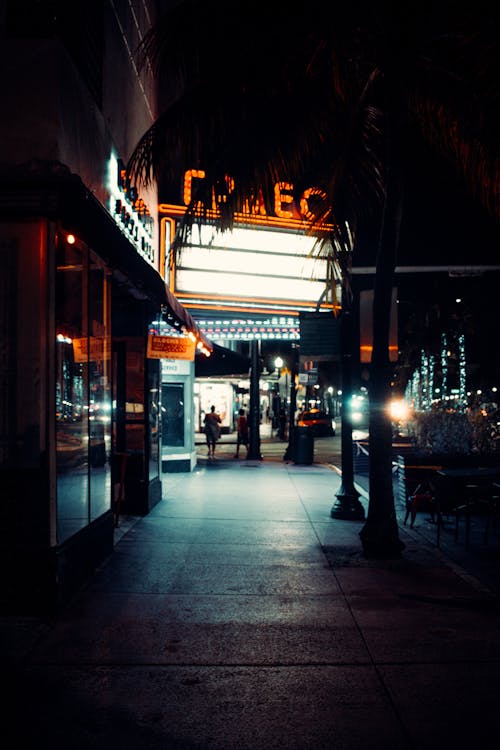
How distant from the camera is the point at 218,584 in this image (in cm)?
728

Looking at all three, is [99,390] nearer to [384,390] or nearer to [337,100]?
[384,390]

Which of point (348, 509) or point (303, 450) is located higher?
point (303, 450)

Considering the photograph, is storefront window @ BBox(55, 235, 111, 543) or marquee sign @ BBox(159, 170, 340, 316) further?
marquee sign @ BBox(159, 170, 340, 316)

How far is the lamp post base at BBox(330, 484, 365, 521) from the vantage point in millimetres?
11461

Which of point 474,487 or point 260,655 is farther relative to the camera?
point 474,487

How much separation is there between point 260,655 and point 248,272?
11915 millimetres

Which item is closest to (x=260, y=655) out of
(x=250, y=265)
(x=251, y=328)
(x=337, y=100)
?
(x=337, y=100)

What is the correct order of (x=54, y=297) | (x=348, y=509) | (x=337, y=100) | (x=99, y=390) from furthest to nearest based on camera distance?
(x=348, y=509)
(x=337, y=100)
(x=99, y=390)
(x=54, y=297)

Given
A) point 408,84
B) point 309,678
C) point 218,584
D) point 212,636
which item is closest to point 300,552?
point 218,584

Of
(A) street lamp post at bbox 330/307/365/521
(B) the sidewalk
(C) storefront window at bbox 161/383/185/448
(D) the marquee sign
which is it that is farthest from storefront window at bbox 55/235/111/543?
(C) storefront window at bbox 161/383/185/448

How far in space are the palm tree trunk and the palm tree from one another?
2 cm

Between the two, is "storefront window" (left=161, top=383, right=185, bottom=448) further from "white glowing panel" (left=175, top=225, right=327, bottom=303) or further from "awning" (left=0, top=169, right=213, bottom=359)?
"awning" (left=0, top=169, right=213, bottom=359)

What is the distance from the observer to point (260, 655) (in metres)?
5.26

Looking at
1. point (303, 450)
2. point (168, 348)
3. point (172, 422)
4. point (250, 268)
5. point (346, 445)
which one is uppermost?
point (250, 268)
